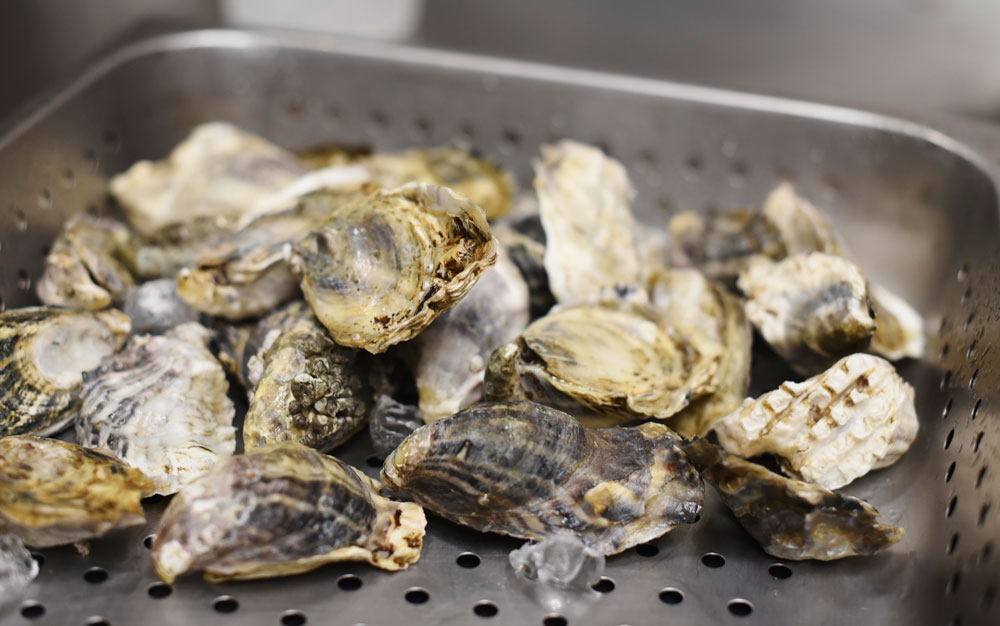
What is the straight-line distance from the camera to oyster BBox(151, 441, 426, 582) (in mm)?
540

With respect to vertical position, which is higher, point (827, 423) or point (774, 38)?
point (774, 38)

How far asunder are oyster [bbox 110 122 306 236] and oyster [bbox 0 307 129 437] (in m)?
0.21

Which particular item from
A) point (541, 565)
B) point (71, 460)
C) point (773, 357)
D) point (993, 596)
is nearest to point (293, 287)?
point (71, 460)

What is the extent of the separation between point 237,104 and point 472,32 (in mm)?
1023

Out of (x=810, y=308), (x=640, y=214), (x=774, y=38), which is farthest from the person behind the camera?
(x=774, y=38)

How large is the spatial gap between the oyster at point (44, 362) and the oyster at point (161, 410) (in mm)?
18

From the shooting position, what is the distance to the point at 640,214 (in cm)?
109

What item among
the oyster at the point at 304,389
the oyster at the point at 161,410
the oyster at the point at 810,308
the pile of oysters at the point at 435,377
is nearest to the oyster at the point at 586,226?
the pile of oysters at the point at 435,377

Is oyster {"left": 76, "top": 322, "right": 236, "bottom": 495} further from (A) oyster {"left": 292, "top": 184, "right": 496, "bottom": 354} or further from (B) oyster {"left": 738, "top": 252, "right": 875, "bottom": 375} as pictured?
(B) oyster {"left": 738, "top": 252, "right": 875, "bottom": 375}

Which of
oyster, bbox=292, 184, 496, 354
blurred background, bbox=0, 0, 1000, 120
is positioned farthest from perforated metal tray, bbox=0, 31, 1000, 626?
blurred background, bbox=0, 0, 1000, 120

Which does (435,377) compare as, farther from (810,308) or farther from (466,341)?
(810,308)

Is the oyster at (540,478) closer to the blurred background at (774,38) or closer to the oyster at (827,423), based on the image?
the oyster at (827,423)

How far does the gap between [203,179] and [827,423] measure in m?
0.71

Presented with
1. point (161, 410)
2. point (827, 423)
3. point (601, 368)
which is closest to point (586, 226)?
point (601, 368)
